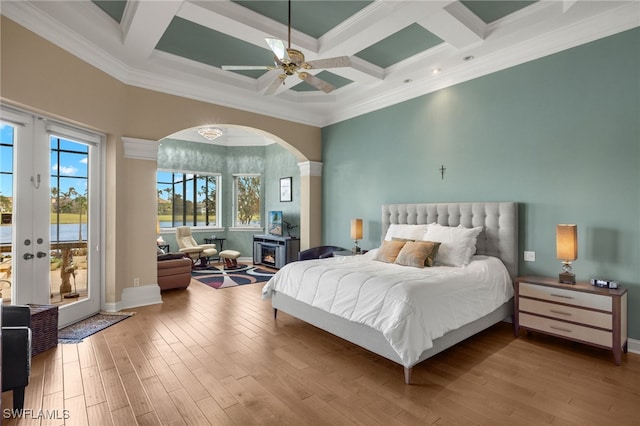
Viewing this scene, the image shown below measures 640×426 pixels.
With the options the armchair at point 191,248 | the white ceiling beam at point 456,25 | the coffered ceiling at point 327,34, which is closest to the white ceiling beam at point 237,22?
the coffered ceiling at point 327,34

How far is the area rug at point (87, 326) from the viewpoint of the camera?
11.3ft

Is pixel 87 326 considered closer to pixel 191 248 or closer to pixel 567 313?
pixel 191 248

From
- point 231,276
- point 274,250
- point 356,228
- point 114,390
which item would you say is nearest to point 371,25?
point 356,228

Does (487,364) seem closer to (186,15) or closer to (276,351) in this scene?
(276,351)

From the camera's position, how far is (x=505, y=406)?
2271 millimetres

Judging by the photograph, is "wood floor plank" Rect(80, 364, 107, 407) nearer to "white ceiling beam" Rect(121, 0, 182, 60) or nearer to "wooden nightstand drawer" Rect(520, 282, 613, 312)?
"white ceiling beam" Rect(121, 0, 182, 60)

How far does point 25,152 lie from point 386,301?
12.5 feet

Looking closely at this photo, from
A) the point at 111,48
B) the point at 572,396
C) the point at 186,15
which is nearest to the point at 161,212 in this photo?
the point at 111,48

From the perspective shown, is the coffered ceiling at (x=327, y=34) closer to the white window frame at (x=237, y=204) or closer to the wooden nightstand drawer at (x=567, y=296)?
the wooden nightstand drawer at (x=567, y=296)

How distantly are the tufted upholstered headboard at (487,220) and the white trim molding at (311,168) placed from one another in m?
2.40

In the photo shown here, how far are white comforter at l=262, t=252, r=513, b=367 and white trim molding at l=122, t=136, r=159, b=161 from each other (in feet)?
8.36

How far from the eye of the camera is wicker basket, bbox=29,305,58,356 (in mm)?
3021

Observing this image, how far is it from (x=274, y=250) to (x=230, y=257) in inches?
38.9

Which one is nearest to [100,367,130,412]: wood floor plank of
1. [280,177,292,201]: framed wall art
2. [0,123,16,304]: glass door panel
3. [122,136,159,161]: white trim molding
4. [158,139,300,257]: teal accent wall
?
[0,123,16,304]: glass door panel
